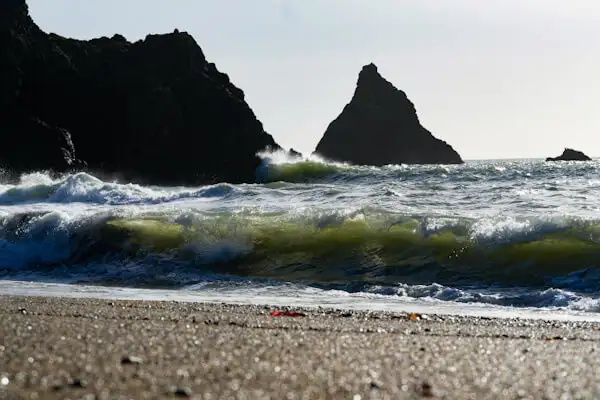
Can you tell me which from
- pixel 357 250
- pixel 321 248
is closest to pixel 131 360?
pixel 357 250

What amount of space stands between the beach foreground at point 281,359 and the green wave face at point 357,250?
491cm

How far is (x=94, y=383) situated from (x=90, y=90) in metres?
50.0

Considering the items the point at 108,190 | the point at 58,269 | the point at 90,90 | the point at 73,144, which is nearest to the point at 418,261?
the point at 58,269

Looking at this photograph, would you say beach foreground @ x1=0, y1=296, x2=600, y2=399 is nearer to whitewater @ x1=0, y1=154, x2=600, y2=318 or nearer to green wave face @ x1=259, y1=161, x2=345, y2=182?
whitewater @ x1=0, y1=154, x2=600, y2=318

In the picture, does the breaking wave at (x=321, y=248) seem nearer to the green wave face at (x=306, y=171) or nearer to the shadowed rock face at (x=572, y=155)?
the green wave face at (x=306, y=171)

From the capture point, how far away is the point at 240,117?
5147 cm

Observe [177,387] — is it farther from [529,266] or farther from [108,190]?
[108,190]

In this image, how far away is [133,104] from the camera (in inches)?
1949

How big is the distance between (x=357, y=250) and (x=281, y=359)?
8.32 m

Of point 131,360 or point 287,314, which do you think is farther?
point 287,314

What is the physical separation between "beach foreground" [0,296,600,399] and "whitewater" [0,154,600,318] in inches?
120

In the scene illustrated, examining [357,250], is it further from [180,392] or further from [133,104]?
[133,104]

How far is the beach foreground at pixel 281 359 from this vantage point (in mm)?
2422

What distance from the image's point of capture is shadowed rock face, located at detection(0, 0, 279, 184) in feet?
150
